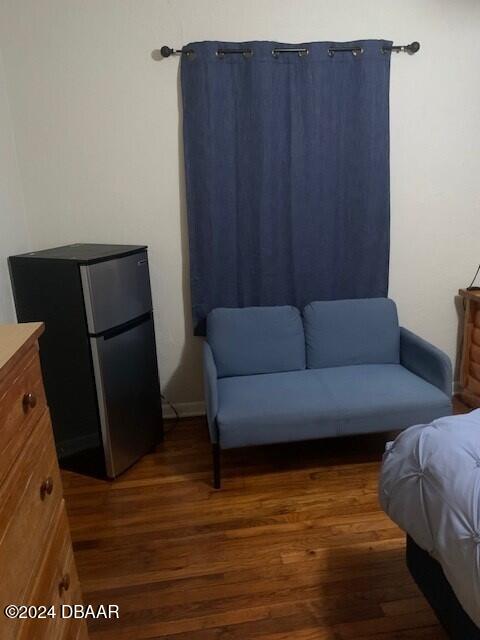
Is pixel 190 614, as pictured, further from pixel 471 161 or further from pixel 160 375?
pixel 471 161

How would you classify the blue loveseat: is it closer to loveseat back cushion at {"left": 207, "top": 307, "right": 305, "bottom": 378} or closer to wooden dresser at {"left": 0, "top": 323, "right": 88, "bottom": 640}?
loveseat back cushion at {"left": 207, "top": 307, "right": 305, "bottom": 378}

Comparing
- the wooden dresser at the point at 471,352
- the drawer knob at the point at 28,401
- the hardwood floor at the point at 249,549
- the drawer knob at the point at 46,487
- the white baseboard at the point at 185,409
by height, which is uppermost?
the drawer knob at the point at 28,401

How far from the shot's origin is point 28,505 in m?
0.93

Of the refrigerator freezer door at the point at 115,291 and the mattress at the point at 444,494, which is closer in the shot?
the mattress at the point at 444,494

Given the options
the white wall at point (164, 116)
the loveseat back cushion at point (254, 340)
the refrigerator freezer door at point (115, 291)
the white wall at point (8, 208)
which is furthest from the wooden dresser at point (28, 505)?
the white wall at point (164, 116)

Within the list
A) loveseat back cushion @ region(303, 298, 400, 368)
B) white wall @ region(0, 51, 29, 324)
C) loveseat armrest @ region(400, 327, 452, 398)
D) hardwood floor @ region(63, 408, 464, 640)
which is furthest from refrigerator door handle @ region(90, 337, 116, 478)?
loveseat armrest @ region(400, 327, 452, 398)

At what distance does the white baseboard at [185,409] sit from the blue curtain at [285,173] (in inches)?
23.2

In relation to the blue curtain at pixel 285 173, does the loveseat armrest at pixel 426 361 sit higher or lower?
lower

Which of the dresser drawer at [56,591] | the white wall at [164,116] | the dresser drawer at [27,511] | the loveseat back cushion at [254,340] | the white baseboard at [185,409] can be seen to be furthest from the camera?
the white baseboard at [185,409]

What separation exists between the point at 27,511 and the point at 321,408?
141 centimetres

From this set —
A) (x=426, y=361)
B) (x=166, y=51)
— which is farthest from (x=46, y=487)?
(x=166, y=51)

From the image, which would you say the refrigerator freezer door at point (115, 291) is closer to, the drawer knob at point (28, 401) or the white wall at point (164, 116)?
the white wall at point (164, 116)

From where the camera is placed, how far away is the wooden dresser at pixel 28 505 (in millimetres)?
829

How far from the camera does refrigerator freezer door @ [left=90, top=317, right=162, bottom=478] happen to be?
2.06m
